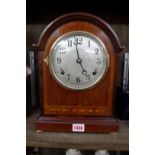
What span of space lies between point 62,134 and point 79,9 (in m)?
0.50

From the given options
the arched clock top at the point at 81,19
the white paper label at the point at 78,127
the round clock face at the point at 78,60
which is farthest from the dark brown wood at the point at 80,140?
the arched clock top at the point at 81,19

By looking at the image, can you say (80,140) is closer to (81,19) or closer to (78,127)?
(78,127)

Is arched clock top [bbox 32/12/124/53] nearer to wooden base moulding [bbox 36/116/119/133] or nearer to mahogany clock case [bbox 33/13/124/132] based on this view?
mahogany clock case [bbox 33/13/124/132]

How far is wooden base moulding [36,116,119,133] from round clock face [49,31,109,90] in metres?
0.10

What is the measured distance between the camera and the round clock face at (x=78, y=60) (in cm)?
77

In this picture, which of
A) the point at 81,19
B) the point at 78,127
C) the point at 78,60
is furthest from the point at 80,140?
the point at 81,19

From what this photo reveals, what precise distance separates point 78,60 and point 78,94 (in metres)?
0.10

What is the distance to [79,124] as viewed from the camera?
0.79m

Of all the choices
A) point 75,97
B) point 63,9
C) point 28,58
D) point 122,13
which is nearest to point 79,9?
point 63,9

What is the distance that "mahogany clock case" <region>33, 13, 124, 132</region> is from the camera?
2.56 ft

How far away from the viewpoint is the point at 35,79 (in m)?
1.01
